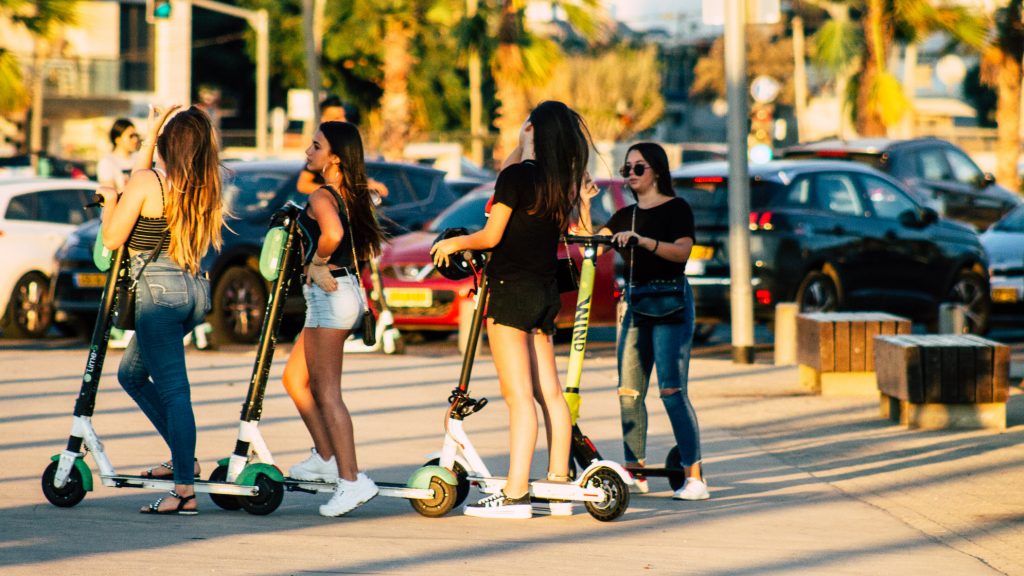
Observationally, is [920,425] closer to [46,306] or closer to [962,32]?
[46,306]

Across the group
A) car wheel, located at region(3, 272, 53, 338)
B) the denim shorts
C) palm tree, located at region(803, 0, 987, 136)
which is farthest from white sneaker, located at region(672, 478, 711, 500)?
palm tree, located at region(803, 0, 987, 136)

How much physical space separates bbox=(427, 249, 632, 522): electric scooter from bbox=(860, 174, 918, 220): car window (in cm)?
939

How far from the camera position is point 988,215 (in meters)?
23.0

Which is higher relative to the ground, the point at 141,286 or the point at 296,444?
the point at 141,286

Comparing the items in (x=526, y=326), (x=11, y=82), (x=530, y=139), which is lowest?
(x=526, y=326)

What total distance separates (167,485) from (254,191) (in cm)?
898

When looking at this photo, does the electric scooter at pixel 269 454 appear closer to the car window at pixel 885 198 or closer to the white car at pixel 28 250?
the white car at pixel 28 250

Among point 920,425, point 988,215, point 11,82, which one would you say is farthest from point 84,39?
point 920,425

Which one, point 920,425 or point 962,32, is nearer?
point 920,425

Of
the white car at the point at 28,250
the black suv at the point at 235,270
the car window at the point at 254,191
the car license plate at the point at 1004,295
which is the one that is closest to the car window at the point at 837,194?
the car license plate at the point at 1004,295

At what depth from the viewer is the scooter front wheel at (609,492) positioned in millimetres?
7547

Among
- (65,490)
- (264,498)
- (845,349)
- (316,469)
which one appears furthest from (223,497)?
(845,349)

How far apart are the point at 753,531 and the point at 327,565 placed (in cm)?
202

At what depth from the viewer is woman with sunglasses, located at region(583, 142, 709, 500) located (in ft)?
27.1
